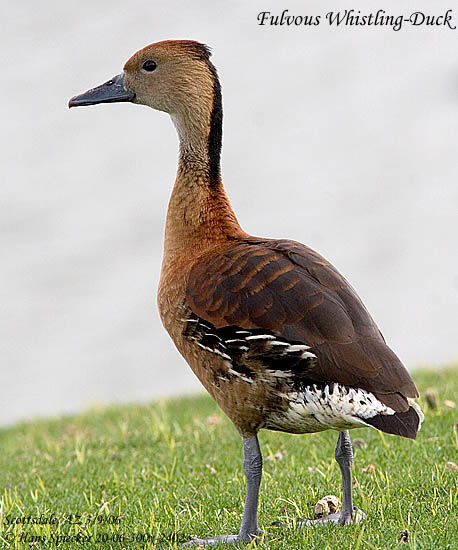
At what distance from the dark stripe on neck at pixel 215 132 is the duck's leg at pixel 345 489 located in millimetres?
1888

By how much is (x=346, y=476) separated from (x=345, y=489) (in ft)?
0.25

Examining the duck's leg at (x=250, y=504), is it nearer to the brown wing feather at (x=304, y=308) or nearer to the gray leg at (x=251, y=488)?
the gray leg at (x=251, y=488)

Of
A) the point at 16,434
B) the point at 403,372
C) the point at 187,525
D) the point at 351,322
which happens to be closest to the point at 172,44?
the point at 351,322

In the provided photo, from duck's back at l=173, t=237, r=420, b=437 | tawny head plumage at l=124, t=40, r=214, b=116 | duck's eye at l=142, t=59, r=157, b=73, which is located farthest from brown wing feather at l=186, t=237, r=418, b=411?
duck's eye at l=142, t=59, r=157, b=73

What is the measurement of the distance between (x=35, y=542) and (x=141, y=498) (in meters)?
1.08

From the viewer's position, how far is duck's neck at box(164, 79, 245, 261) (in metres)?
5.06

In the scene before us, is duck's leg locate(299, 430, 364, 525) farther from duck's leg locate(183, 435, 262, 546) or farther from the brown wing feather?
the brown wing feather

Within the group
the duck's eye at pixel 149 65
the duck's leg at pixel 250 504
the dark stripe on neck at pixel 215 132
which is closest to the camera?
the duck's leg at pixel 250 504

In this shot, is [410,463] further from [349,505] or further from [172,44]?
[172,44]

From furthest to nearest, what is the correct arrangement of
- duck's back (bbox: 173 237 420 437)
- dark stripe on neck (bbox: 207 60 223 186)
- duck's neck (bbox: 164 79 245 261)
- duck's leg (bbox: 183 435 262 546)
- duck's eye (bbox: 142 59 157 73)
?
duck's eye (bbox: 142 59 157 73) → dark stripe on neck (bbox: 207 60 223 186) → duck's neck (bbox: 164 79 245 261) → duck's leg (bbox: 183 435 262 546) → duck's back (bbox: 173 237 420 437)

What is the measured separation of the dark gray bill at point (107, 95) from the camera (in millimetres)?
5621

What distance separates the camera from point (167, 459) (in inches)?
265

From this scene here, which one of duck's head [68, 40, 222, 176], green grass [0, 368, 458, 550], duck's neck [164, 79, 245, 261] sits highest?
duck's head [68, 40, 222, 176]

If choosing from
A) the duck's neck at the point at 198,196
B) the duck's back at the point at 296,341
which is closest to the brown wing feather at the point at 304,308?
the duck's back at the point at 296,341
